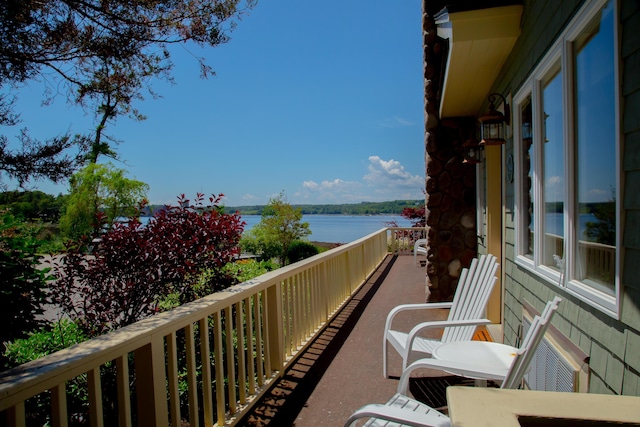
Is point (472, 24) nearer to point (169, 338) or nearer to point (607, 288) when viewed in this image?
point (607, 288)

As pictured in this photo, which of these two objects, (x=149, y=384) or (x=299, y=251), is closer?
(x=149, y=384)

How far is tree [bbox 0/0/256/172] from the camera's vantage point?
2486mm

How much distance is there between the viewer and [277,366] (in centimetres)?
307

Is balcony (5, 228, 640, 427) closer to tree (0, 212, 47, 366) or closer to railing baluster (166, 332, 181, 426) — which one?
railing baluster (166, 332, 181, 426)

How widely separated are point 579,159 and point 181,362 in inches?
128

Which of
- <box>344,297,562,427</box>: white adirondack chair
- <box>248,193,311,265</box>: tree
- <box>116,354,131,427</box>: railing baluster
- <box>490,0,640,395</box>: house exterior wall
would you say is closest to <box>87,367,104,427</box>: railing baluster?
<box>116,354,131,427</box>: railing baluster

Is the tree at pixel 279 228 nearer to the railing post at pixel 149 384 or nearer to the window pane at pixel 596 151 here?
the railing post at pixel 149 384

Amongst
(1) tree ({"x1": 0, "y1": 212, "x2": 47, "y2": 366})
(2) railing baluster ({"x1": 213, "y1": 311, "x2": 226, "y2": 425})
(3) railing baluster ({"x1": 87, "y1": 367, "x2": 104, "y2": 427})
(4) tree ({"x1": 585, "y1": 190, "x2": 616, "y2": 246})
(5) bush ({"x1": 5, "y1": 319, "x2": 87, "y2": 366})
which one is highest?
(4) tree ({"x1": 585, "y1": 190, "x2": 616, "y2": 246})

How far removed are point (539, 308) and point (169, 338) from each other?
221 centimetres

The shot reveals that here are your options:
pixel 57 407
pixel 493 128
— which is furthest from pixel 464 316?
pixel 57 407

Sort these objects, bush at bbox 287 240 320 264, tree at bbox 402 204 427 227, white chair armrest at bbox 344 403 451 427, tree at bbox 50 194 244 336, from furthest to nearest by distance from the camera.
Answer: tree at bbox 402 204 427 227, bush at bbox 287 240 320 264, tree at bbox 50 194 244 336, white chair armrest at bbox 344 403 451 427

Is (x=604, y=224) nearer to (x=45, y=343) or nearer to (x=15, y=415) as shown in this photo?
(x=15, y=415)

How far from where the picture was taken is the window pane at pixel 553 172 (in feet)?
7.35

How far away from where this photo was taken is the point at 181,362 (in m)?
3.46
